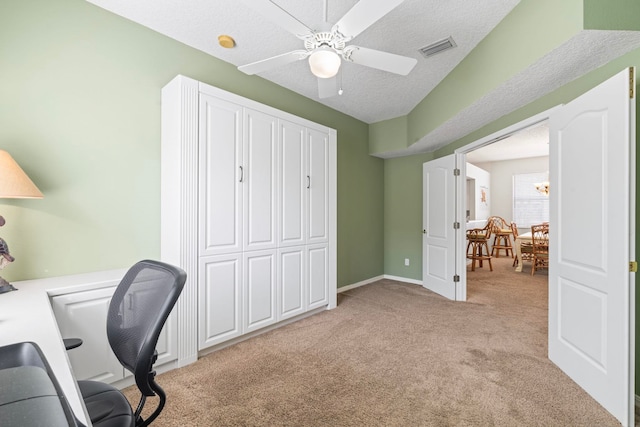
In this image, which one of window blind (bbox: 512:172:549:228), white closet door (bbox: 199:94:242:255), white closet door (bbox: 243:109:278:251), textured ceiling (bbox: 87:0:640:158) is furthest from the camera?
window blind (bbox: 512:172:549:228)

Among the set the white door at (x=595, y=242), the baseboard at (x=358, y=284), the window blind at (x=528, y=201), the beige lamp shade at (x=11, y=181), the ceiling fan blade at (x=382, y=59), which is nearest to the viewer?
the beige lamp shade at (x=11, y=181)

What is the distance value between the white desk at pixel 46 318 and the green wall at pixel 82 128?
0.22 meters

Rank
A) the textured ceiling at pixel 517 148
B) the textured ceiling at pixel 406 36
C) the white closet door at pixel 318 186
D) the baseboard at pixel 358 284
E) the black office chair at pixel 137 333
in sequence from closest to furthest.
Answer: the black office chair at pixel 137 333
the textured ceiling at pixel 406 36
the white closet door at pixel 318 186
the baseboard at pixel 358 284
the textured ceiling at pixel 517 148

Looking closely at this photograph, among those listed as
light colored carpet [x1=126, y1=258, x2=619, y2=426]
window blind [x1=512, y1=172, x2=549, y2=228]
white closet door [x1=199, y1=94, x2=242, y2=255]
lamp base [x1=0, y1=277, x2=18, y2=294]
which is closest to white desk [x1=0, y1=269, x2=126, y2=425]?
lamp base [x1=0, y1=277, x2=18, y2=294]

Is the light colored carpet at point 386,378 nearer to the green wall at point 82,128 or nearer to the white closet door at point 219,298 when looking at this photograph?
the white closet door at point 219,298

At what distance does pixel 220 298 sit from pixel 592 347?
277 cm

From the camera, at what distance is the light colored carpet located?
176 centimetres

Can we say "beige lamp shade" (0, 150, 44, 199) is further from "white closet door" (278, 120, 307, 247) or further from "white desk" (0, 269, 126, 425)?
"white closet door" (278, 120, 307, 247)

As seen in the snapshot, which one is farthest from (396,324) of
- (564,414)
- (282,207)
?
(282,207)

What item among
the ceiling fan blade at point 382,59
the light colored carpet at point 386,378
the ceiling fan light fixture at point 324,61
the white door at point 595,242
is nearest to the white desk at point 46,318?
the light colored carpet at point 386,378

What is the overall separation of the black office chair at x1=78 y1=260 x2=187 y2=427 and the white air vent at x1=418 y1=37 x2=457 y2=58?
2745 mm

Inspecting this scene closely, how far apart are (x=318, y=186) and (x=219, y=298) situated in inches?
65.4

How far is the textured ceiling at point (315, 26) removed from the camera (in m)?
2.13

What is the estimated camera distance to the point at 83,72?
2123mm
